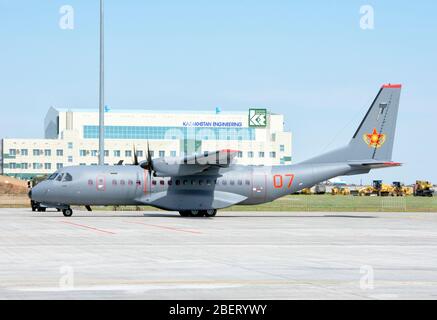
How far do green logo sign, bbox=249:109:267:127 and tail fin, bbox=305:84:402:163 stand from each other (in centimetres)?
10909

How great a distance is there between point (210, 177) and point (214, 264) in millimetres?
30095

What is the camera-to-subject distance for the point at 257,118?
16200cm

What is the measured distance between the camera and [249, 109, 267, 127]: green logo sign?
527 feet

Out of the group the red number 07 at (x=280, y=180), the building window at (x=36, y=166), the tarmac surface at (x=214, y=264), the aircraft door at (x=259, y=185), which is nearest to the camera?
the tarmac surface at (x=214, y=264)

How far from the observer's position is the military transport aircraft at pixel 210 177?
160ft

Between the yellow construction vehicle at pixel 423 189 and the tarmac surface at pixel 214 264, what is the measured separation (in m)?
102

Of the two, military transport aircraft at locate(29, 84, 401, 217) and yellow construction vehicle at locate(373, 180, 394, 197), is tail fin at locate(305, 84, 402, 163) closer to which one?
military transport aircraft at locate(29, 84, 401, 217)

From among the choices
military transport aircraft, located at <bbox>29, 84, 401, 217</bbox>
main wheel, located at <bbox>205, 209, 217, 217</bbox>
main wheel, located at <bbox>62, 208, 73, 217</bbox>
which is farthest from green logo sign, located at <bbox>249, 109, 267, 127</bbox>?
main wheel, located at <bbox>62, 208, 73, 217</bbox>

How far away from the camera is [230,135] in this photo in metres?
168

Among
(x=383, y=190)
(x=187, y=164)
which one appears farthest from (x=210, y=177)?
(x=383, y=190)

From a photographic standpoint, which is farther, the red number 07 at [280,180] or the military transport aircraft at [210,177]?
the red number 07 at [280,180]

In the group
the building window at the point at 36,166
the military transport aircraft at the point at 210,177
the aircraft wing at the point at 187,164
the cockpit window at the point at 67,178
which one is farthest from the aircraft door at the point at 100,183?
the building window at the point at 36,166

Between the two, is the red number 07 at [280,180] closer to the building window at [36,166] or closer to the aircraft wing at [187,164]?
the aircraft wing at [187,164]
